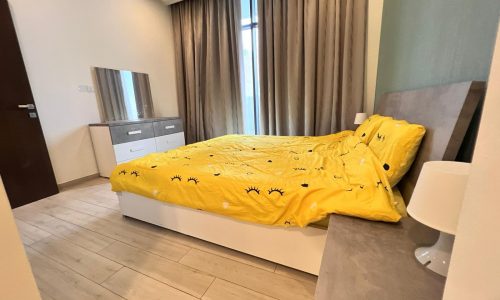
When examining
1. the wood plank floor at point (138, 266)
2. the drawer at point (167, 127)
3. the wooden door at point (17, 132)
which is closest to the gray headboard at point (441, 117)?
the wood plank floor at point (138, 266)

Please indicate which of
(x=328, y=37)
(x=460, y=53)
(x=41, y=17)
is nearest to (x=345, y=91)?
(x=328, y=37)

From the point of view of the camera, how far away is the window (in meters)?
3.37

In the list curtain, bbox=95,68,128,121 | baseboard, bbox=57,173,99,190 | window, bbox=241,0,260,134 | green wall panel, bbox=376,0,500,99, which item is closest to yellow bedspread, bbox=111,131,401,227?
green wall panel, bbox=376,0,500,99

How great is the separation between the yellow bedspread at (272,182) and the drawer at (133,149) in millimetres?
1253

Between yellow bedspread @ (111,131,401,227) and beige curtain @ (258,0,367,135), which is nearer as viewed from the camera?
yellow bedspread @ (111,131,401,227)

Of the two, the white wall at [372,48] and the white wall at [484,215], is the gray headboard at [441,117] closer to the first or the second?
the white wall at [484,215]

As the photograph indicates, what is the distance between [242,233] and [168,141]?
2.75 metres

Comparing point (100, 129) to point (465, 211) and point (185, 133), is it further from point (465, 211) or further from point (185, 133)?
point (465, 211)

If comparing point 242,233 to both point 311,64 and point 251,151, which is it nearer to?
point 251,151

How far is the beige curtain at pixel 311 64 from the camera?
106 inches

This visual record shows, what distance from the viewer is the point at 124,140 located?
2.95 m

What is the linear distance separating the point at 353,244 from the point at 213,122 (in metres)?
3.35

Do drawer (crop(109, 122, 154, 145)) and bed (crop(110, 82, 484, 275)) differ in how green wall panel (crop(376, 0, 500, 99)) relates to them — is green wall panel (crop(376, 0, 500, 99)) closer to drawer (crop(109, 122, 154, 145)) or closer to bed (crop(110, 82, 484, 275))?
bed (crop(110, 82, 484, 275))

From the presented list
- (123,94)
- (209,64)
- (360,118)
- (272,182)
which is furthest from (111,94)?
(360,118)
